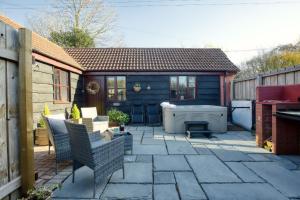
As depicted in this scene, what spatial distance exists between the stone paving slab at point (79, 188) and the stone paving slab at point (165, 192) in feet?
2.36

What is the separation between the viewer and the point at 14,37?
7.71ft

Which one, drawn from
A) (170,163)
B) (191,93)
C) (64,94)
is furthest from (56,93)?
(191,93)

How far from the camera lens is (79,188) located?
3.21 meters

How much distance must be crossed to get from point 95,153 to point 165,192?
3.33 ft

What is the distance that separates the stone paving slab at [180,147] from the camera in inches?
204

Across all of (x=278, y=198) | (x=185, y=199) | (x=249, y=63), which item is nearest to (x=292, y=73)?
(x=278, y=198)

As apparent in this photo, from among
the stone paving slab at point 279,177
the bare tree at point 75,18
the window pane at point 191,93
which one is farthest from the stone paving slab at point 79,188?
the bare tree at point 75,18

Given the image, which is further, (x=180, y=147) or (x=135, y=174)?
(x=180, y=147)

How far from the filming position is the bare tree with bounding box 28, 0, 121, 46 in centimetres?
1781

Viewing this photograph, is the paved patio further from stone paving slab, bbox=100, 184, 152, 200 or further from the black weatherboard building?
the black weatherboard building

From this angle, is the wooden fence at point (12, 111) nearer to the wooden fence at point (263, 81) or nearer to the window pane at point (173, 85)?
the wooden fence at point (263, 81)

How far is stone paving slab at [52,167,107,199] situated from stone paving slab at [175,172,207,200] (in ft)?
3.43

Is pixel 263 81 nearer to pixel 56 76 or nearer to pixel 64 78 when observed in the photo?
pixel 56 76

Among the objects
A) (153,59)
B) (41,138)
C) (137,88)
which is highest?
(153,59)
